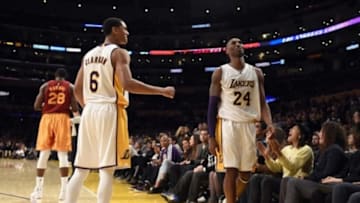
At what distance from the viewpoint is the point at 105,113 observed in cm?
402

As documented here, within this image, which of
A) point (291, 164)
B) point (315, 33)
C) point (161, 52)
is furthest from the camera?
point (161, 52)

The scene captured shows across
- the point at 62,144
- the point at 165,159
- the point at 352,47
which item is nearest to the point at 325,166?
the point at 62,144

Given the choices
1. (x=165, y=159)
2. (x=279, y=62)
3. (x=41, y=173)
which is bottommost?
(x=41, y=173)

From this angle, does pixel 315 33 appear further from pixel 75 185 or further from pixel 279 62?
pixel 75 185

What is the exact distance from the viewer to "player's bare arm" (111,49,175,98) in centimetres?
395

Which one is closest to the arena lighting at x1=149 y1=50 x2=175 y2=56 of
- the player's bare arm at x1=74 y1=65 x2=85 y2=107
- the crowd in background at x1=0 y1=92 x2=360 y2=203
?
the crowd in background at x1=0 y1=92 x2=360 y2=203

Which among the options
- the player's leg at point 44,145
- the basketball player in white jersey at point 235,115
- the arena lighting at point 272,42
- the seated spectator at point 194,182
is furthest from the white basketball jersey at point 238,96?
the arena lighting at point 272,42

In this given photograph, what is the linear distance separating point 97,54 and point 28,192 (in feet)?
15.2

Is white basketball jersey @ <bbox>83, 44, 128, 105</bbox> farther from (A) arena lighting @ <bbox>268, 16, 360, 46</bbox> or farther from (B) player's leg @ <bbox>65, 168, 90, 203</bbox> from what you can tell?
(A) arena lighting @ <bbox>268, 16, 360, 46</bbox>

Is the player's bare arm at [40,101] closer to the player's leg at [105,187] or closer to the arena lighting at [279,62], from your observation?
the player's leg at [105,187]

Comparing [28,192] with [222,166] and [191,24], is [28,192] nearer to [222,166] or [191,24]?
[222,166]

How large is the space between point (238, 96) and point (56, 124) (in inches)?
Result: 114

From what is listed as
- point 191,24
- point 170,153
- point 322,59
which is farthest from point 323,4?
point 170,153

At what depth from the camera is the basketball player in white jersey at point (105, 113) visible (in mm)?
3951
